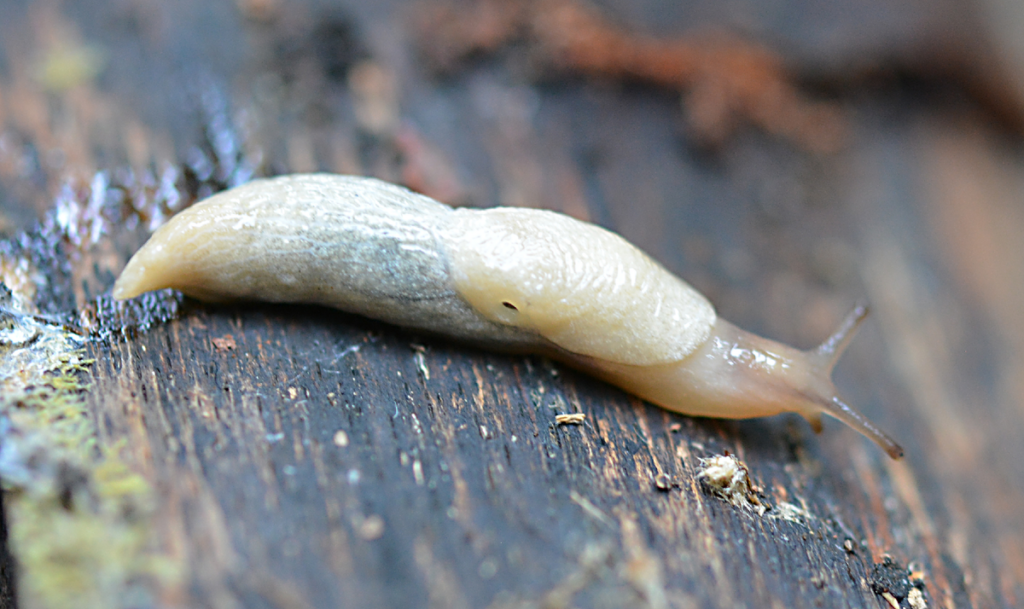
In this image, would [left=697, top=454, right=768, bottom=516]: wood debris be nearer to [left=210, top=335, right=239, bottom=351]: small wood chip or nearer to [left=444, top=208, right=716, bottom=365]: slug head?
[left=444, top=208, right=716, bottom=365]: slug head

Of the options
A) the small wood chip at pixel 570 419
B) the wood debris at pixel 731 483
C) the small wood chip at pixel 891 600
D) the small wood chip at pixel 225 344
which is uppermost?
the small wood chip at pixel 891 600

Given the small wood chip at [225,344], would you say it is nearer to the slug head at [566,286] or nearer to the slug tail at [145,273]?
the slug tail at [145,273]

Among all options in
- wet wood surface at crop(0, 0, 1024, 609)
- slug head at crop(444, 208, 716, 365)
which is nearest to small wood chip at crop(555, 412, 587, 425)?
wet wood surface at crop(0, 0, 1024, 609)

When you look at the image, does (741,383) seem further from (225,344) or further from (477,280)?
(225,344)

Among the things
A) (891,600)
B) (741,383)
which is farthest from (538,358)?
(891,600)

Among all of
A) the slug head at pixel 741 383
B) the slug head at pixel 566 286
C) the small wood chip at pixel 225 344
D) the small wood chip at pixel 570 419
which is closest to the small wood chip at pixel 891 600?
the slug head at pixel 741 383
